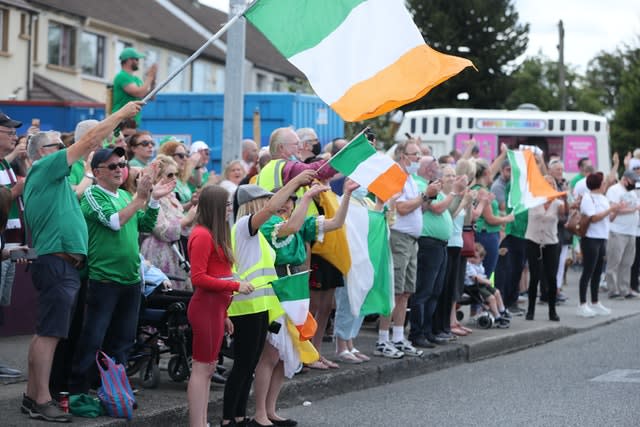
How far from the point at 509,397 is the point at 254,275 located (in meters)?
3.21

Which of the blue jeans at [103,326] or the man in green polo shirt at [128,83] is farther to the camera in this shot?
the man in green polo shirt at [128,83]

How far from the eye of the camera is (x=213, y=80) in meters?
52.2

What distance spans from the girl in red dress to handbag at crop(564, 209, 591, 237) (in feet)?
34.4

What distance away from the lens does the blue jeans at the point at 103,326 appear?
830 cm

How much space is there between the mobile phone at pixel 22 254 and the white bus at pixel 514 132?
17.2 m

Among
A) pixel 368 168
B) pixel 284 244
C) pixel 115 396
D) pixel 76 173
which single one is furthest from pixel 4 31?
pixel 115 396

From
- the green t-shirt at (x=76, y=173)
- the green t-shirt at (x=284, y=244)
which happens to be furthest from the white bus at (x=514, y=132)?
the green t-shirt at (x=284, y=244)

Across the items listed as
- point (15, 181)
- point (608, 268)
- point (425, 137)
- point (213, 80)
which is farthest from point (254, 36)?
point (15, 181)

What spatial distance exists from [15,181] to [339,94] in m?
2.81

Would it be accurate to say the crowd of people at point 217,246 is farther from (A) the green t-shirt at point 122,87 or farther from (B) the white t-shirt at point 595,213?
(B) the white t-shirt at point 595,213

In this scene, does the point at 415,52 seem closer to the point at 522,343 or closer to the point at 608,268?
the point at 522,343

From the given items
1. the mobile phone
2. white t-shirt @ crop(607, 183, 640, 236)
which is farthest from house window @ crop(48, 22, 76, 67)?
A: the mobile phone

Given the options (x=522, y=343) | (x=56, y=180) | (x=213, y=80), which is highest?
(x=213, y=80)

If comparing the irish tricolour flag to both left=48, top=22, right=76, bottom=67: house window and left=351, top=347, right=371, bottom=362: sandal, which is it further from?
left=48, top=22, right=76, bottom=67: house window
